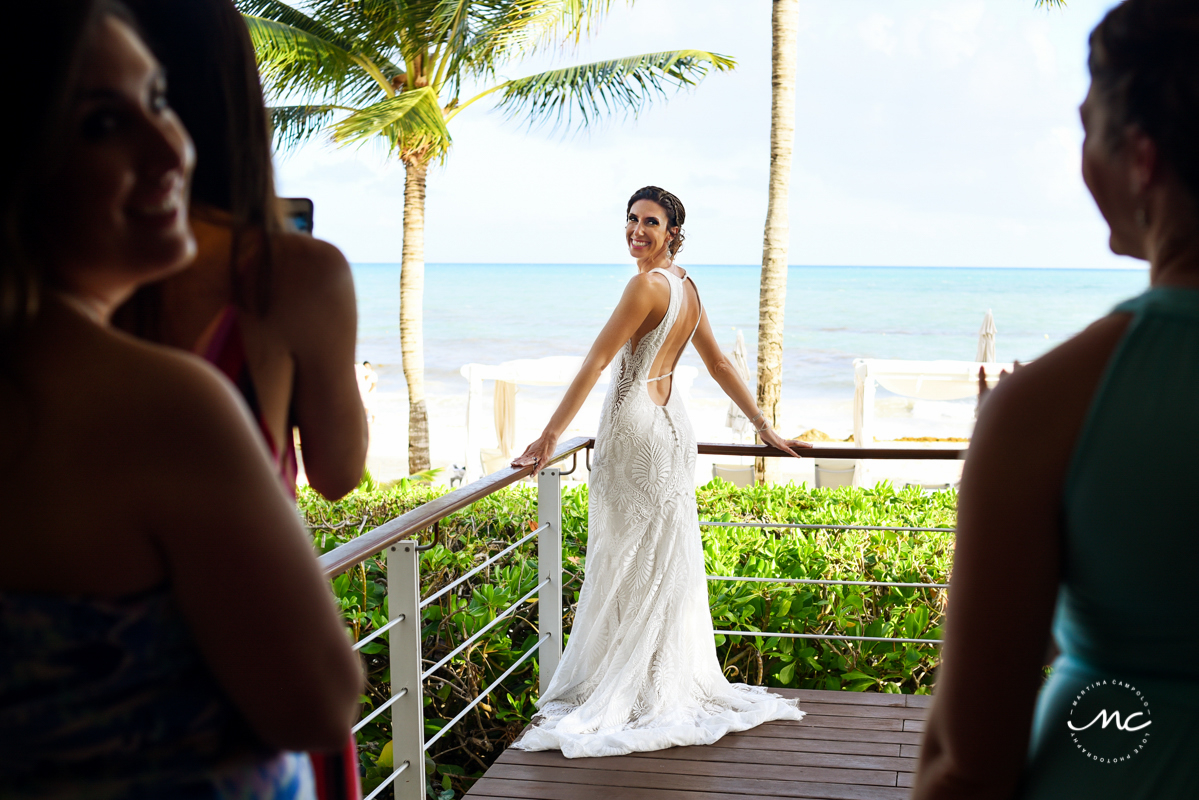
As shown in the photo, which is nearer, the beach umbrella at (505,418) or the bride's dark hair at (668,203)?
the bride's dark hair at (668,203)

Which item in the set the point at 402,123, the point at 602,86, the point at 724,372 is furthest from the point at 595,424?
the point at 724,372

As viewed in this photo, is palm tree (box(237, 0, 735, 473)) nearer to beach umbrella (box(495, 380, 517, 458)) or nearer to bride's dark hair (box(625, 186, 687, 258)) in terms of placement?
beach umbrella (box(495, 380, 517, 458))

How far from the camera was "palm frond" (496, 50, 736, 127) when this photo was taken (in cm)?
1144

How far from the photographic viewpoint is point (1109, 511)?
0.69 meters

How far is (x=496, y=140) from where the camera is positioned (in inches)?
1594

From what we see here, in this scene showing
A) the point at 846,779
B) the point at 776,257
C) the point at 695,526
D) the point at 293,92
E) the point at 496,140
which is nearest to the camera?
the point at 846,779

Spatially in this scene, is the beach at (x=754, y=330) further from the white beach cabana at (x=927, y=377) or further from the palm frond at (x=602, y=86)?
the palm frond at (x=602, y=86)

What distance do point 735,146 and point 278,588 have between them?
156 ft

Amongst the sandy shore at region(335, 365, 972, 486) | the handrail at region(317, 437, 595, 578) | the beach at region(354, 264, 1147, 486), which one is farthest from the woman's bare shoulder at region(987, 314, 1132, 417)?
the beach at region(354, 264, 1147, 486)

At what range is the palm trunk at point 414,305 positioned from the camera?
11.4 m

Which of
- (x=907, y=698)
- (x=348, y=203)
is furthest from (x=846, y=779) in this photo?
(x=348, y=203)

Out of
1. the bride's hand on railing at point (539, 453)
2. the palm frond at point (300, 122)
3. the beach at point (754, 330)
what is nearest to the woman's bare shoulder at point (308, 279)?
the bride's hand on railing at point (539, 453)

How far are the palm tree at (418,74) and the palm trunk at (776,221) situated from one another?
10.00 feet

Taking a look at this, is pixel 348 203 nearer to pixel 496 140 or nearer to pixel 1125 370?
pixel 496 140
